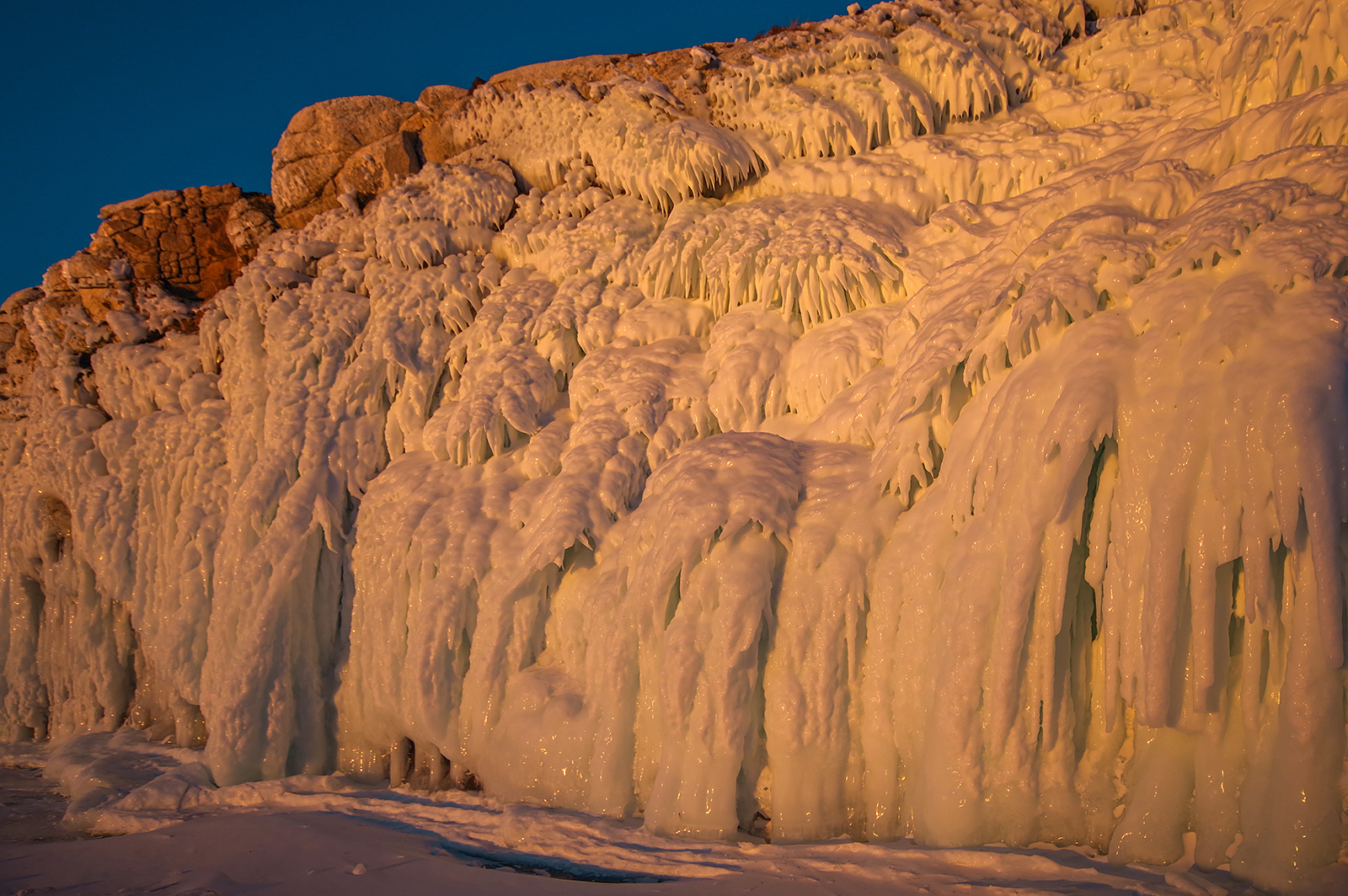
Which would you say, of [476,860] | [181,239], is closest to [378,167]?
[181,239]

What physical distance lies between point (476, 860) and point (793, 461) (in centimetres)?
377

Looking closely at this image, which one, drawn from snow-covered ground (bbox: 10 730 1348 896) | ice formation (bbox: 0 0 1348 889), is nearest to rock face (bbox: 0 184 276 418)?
ice formation (bbox: 0 0 1348 889)

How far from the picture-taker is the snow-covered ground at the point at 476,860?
4.35 metres

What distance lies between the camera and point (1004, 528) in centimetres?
505

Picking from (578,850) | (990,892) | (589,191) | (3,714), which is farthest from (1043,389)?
(3,714)

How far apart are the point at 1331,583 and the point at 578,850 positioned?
4747mm

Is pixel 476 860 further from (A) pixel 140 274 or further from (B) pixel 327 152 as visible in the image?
(A) pixel 140 274

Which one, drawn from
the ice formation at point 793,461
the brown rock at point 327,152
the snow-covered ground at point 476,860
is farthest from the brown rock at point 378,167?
the snow-covered ground at point 476,860

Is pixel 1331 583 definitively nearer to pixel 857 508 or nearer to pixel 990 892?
pixel 990 892

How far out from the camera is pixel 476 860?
18.6 feet

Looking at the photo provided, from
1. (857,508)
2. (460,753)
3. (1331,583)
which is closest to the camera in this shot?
(1331,583)

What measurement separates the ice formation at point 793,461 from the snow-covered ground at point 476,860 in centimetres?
29

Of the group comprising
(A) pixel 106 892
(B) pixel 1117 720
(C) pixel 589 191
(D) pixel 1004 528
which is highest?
(C) pixel 589 191

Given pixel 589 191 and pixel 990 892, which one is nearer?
pixel 990 892
